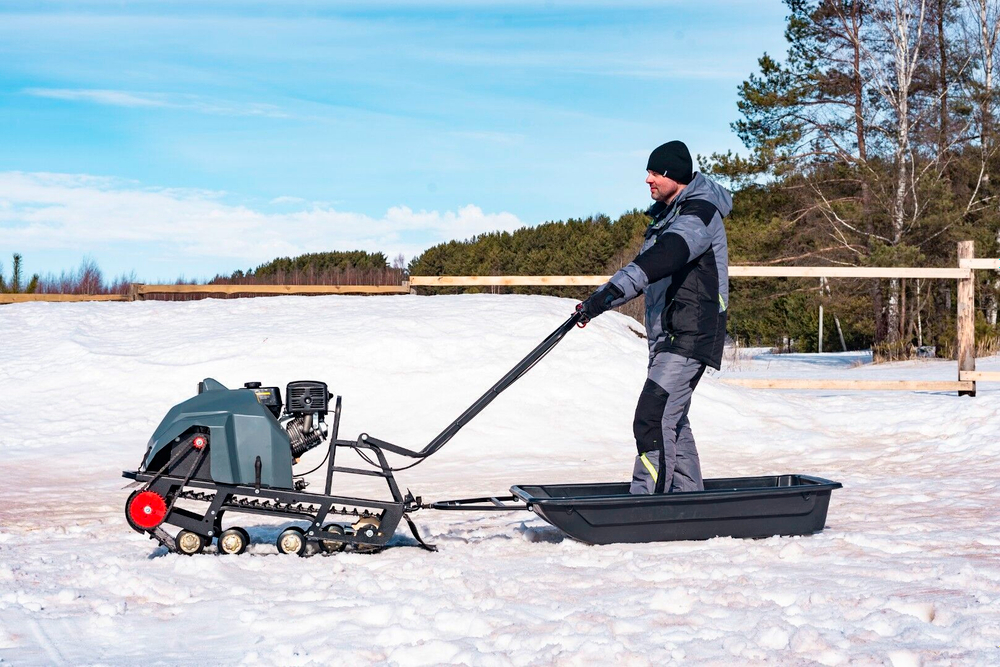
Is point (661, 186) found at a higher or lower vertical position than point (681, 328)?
higher

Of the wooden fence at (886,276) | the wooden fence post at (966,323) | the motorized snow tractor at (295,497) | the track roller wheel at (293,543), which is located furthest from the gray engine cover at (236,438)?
the wooden fence post at (966,323)

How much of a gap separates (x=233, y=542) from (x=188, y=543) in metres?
0.20

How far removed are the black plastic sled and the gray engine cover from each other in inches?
45.6

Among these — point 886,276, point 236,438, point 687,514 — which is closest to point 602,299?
point 687,514

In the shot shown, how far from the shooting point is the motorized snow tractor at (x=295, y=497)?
4.42 meters

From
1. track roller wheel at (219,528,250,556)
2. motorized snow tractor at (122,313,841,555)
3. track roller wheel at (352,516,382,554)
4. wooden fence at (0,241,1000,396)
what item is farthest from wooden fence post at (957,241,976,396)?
track roller wheel at (219,528,250,556)

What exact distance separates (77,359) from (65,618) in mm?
8655

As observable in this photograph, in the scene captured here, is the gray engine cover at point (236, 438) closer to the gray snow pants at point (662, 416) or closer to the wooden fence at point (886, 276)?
the gray snow pants at point (662, 416)

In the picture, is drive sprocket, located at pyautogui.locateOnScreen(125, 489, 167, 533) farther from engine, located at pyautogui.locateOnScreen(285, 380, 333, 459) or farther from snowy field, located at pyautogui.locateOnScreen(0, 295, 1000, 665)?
engine, located at pyautogui.locateOnScreen(285, 380, 333, 459)

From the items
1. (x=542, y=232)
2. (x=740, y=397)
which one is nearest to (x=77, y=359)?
(x=740, y=397)

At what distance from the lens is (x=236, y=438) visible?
4.44 metres

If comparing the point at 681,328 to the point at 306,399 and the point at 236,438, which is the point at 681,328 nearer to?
the point at 306,399

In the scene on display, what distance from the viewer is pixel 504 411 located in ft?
32.2

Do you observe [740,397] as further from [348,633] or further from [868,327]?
[868,327]
